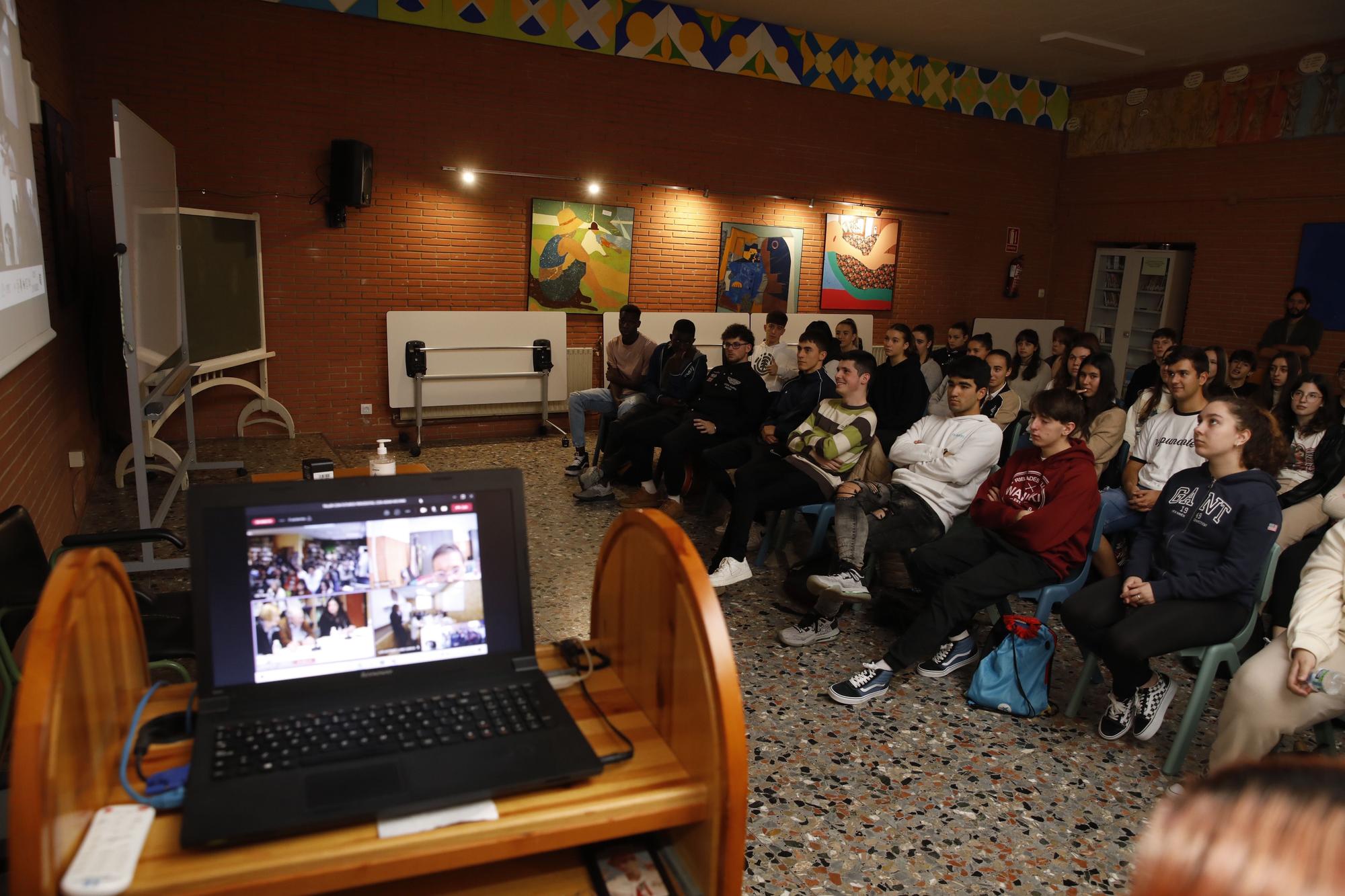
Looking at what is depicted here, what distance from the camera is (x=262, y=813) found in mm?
1062

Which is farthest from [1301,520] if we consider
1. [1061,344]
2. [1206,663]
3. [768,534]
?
[1061,344]

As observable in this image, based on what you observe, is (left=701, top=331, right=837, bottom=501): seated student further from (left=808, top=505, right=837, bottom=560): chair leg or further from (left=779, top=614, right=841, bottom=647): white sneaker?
(left=779, top=614, right=841, bottom=647): white sneaker

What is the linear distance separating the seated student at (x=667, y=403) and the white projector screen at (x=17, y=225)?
10.4ft

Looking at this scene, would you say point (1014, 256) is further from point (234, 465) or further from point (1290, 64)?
point (234, 465)

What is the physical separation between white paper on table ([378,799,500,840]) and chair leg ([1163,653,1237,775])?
2.69 meters

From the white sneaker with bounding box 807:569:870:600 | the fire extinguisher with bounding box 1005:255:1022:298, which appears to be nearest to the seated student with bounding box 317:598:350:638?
the white sneaker with bounding box 807:569:870:600

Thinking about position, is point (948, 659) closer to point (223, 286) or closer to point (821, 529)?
point (821, 529)

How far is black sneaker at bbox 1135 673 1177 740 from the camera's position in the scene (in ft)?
10.0

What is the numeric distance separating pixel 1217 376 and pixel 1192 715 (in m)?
3.21

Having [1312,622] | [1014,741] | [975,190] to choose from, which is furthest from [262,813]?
[975,190]

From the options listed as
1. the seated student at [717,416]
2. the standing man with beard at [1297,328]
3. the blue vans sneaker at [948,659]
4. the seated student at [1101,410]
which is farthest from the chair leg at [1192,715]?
the standing man with beard at [1297,328]

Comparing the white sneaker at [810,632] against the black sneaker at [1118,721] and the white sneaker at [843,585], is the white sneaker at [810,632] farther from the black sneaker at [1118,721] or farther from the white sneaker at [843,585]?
the black sneaker at [1118,721]

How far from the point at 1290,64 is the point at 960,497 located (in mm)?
7594

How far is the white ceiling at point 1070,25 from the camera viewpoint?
7.30 meters
